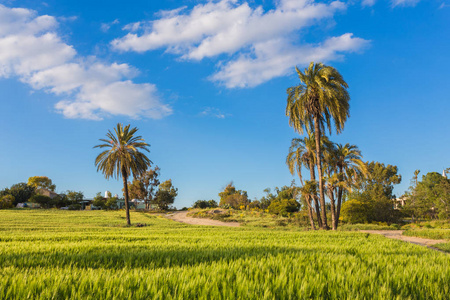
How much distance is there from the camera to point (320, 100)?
2478 cm

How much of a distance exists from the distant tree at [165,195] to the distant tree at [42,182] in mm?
46650

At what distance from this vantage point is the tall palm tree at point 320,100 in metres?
24.6

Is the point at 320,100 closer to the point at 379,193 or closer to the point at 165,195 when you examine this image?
the point at 379,193

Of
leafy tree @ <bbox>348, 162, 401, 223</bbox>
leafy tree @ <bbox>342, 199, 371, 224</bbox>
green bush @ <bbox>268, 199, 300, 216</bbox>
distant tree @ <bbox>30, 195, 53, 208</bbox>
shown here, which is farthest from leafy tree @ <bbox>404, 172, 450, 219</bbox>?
distant tree @ <bbox>30, 195, 53, 208</bbox>

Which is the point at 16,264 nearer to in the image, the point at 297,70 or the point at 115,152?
the point at 297,70

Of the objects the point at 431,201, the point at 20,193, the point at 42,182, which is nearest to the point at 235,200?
the point at 431,201

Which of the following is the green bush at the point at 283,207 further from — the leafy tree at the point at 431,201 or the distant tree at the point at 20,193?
the distant tree at the point at 20,193

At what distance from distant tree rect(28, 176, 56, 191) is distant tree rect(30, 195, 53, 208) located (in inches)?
1024

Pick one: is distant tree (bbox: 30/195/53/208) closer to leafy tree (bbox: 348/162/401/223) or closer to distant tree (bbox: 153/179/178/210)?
distant tree (bbox: 153/179/178/210)

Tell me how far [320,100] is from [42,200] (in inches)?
3030

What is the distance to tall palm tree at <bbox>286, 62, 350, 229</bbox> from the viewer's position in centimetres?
2461

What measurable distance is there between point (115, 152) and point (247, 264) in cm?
3029

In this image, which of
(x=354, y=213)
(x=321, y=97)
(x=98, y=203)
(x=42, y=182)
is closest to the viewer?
(x=321, y=97)

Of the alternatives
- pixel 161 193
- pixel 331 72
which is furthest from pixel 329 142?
pixel 161 193
